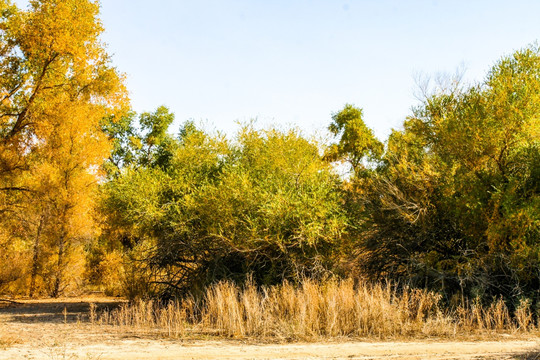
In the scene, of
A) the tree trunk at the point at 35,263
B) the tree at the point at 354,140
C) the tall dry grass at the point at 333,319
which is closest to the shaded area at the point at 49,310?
the tree trunk at the point at 35,263

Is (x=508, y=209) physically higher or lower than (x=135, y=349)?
higher

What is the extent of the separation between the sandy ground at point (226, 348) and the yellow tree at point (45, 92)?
306 inches

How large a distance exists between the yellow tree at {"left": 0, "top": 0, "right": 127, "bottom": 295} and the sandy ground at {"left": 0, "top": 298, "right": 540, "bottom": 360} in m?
7.78

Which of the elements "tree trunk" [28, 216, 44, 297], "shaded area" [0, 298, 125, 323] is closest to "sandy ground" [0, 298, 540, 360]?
"shaded area" [0, 298, 125, 323]

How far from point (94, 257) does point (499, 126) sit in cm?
1781

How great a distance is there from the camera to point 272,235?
1326cm

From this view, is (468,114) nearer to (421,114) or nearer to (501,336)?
(421,114)

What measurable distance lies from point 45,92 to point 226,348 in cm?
1142

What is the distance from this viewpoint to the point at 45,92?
16156 mm

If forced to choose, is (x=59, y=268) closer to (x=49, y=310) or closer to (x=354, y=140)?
(x=49, y=310)

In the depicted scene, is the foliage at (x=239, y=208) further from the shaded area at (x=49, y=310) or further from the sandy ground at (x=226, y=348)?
the sandy ground at (x=226, y=348)

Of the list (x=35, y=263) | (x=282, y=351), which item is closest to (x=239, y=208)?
(x=282, y=351)

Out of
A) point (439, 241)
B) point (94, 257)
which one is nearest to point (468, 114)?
point (439, 241)

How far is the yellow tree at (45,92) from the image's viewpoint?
1563 cm
